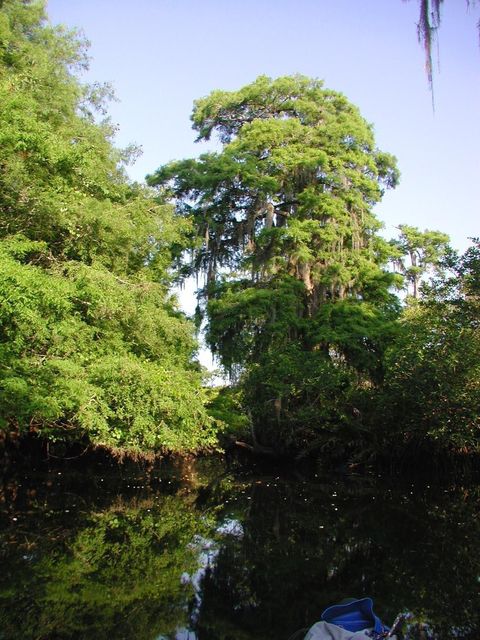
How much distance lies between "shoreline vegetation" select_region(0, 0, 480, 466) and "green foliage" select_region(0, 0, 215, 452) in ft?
0.16

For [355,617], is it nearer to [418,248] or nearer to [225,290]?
[225,290]

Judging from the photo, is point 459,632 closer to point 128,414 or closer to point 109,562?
point 109,562

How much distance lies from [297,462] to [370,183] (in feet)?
35.8

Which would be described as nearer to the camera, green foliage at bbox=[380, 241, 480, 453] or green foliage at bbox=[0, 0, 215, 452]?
green foliage at bbox=[0, 0, 215, 452]

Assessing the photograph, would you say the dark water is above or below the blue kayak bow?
below

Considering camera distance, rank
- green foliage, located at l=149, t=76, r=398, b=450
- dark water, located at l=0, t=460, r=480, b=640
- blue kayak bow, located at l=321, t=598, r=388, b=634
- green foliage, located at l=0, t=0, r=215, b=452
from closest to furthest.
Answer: blue kayak bow, located at l=321, t=598, r=388, b=634 → dark water, located at l=0, t=460, r=480, b=640 → green foliage, located at l=0, t=0, r=215, b=452 → green foliage, located at l=149, t=76, r=398, b=450

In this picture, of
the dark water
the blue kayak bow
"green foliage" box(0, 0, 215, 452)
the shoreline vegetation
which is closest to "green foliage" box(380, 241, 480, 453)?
the shoreline vegetation

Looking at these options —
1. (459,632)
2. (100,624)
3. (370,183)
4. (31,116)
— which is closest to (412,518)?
(459,632)

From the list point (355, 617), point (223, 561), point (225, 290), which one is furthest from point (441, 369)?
point (355, 617)

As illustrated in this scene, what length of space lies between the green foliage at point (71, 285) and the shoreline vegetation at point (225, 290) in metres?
0.05

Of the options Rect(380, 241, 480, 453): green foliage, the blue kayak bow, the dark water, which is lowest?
the dark water

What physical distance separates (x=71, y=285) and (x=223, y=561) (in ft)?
19.3

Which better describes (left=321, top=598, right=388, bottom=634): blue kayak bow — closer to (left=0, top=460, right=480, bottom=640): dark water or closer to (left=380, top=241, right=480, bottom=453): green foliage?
(left=0, top=460, right=480, bottom=640): dark water

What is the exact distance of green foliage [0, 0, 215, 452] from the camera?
388 inches
